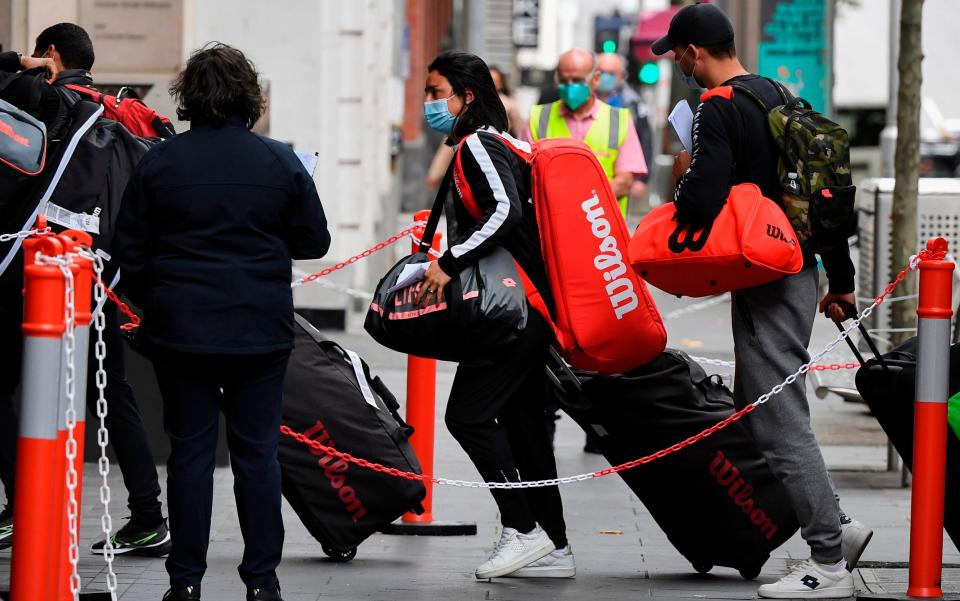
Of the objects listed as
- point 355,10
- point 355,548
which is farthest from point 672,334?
point 355,548

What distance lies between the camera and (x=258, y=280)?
4832mm

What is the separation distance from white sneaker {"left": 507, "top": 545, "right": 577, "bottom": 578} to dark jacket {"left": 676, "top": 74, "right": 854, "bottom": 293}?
4.43ft

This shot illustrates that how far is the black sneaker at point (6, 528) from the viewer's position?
6082mm

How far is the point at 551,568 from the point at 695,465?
628mm

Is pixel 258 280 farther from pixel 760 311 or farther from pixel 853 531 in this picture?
pixel 853 531

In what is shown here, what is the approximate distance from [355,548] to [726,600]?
1.37 metres

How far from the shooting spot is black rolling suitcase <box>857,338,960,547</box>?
534cm

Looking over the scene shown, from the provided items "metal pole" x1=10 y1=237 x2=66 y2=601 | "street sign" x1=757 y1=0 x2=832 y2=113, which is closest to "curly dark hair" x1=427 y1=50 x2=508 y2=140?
"metal pole" x1=10 y1=237 x2=66 y2=601

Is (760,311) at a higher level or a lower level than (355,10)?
lower

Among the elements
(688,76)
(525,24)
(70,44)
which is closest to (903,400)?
(688,76)

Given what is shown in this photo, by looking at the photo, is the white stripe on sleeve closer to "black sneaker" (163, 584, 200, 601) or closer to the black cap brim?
the black cap brim

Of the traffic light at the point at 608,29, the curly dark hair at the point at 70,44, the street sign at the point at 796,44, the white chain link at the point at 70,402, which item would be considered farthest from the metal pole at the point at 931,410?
the traffic light at the point at 608,29

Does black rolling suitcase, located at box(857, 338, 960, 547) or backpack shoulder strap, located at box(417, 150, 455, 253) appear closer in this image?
black rolling suitcase, located at box(857, 338, 960, 547)

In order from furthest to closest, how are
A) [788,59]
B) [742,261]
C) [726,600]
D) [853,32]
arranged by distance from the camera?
[853,32], [788,59], [726,600], [742,261]
